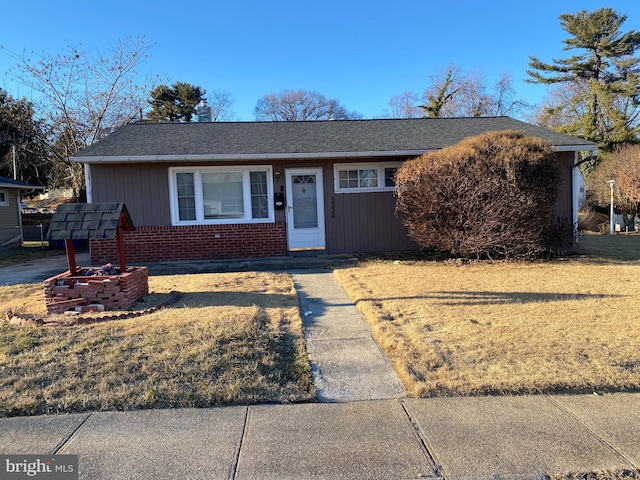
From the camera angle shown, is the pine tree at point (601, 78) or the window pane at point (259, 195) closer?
the window pane at point (259, 195)

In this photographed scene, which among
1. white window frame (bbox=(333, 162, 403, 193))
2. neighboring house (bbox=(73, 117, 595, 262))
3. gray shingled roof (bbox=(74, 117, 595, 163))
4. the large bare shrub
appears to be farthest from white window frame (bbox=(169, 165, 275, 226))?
the large bare shrub

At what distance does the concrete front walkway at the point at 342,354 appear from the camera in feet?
10.9

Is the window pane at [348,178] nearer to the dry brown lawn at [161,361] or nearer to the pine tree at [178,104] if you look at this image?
the dry brown lawn at [161,361]

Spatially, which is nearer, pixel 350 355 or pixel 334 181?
pixel 350 355

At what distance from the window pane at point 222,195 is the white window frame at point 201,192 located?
9 cm

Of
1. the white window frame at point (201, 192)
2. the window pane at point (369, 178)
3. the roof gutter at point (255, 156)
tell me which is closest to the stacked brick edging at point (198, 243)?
the white window frame at point (201, 192)

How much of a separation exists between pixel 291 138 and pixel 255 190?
1.79 m

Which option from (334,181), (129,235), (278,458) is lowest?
(278,458)

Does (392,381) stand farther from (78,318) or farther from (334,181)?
(334,181)

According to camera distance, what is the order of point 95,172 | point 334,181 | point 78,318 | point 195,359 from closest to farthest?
point 195,359 → point 78,318 → point 95,172 → point 334,181

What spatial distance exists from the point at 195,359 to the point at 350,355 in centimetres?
145

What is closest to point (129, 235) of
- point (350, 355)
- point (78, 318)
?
point (78, 318)

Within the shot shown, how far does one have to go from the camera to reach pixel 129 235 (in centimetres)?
941

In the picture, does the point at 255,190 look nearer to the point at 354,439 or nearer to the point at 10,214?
the point at 354,439
